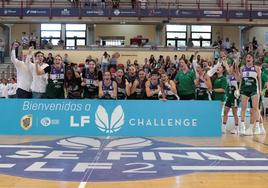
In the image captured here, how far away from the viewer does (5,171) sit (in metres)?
5.99

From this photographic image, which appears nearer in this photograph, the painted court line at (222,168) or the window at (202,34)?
the painted court line at (222,168)

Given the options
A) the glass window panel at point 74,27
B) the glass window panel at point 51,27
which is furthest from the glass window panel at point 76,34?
the glass window panel at point 51,27

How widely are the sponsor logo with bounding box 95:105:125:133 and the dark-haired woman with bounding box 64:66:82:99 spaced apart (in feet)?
2.29

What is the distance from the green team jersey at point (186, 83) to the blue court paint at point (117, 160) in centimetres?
231

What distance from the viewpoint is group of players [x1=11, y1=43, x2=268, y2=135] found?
10.3 m

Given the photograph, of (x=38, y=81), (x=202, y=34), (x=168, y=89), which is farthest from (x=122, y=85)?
(x=202, y=34)

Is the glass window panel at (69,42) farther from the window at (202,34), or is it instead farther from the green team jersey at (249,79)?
the green team jersey at (249,79)

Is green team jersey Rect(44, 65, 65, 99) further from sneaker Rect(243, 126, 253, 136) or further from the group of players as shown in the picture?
sneaker Rect(243, 126, 253, 136)

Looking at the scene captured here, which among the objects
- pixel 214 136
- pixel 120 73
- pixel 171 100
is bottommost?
pixel 214 136

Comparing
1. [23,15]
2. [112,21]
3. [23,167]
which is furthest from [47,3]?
[23,167]

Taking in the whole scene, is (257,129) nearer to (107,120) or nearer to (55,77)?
(107,120)

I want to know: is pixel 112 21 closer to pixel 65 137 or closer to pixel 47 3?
pixel 47 3

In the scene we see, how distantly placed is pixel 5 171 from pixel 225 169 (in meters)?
3.05

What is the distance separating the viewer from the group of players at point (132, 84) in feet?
33.8
